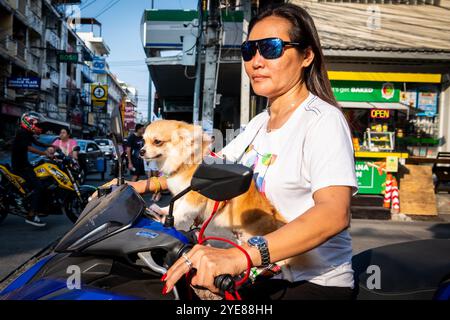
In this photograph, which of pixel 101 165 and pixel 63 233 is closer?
pixel 63 233

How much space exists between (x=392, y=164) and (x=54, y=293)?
28.4ft

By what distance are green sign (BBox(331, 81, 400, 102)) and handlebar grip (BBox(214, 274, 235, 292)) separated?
29.2 feet

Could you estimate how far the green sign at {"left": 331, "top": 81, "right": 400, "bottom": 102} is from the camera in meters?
9.46

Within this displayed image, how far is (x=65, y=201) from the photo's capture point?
7176 mm

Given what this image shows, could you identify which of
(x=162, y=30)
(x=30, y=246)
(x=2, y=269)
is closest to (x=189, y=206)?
(x=2, y=269)

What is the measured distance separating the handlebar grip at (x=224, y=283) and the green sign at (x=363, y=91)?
891 cm

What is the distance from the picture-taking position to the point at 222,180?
1271 mm

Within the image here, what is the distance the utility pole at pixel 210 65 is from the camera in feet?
29.9

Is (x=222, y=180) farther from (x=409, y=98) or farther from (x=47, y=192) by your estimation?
(x=409, y=98)

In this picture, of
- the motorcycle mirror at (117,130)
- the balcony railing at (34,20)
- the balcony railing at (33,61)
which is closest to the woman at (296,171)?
the motorcycle mirror at (117,130)

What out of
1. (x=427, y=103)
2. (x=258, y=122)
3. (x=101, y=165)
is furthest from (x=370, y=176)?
(x=101, y=165)

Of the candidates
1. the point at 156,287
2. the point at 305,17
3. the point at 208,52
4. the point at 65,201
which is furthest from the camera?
the point at 208,52
